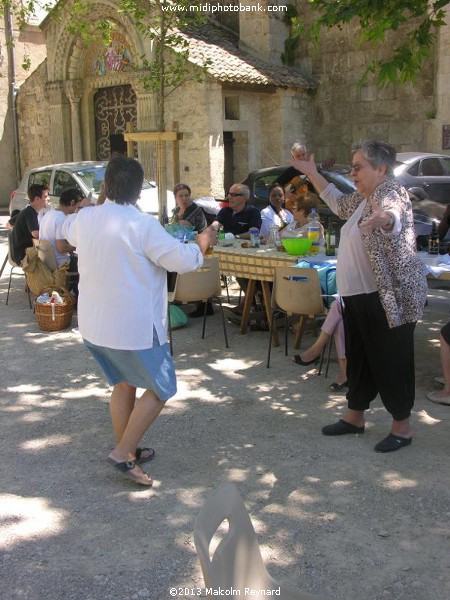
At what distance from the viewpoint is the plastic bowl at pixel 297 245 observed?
6324 millimetres

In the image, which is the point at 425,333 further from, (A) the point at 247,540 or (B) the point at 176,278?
(A) the point at 247,540

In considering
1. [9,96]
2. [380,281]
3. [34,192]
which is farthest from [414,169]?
[9,96]

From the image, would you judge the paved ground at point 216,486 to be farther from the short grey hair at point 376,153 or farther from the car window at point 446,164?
the car window at point 446,164

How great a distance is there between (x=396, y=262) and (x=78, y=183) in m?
9.84

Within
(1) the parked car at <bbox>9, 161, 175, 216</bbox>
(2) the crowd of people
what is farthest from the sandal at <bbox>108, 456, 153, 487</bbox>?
(1) the parked car at <bbox>9, 161, 175, 216</bbox>

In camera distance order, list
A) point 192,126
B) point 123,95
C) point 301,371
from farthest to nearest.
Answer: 1. point 123,95
2. point 192,126
3. point 301,371

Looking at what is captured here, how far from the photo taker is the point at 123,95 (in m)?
19.2

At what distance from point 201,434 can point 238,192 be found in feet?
12.3

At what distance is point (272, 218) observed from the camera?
27.1 feet

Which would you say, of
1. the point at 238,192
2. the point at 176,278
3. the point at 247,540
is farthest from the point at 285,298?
the point at 247,540

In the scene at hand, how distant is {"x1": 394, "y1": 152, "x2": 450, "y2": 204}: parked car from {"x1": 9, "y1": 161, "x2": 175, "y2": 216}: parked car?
13.6 ft

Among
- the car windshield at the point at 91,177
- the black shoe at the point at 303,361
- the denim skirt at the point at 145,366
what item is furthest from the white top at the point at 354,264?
the car windshield at the point at 91,177

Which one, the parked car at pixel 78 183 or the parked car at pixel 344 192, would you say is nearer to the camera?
the parked car at pixel 344 192

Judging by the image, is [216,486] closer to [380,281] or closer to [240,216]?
[380,281]
